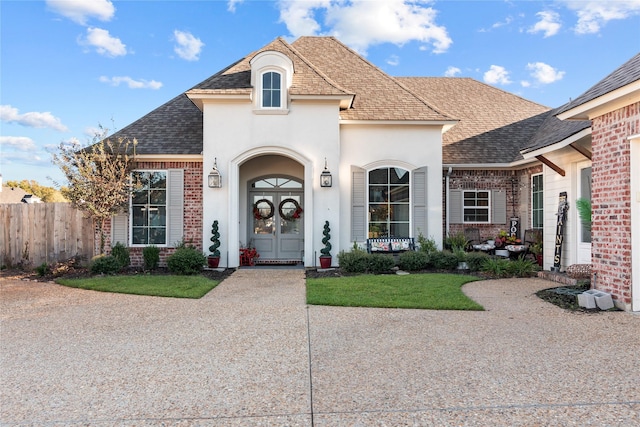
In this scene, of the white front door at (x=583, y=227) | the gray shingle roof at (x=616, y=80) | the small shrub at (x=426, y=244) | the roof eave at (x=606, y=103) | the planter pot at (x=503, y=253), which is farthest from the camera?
the planter pot at (x=503, y=253)

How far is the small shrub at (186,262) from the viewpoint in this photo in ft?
35.3

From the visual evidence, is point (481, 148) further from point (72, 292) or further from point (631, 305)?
point (72, 292)

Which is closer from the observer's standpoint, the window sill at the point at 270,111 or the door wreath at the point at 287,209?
the window sill at the point at 270,111

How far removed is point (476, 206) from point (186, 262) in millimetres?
8513

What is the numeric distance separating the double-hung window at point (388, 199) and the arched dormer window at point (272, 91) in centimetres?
322

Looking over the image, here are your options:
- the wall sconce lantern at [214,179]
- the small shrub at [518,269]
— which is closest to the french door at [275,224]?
the wall sconce lantern at [214,179]

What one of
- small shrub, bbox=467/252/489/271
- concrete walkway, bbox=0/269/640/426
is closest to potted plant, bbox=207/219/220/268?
concrete walkway, bbox=0/269/640/426

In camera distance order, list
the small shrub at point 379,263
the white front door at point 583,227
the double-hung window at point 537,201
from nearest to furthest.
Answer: the white front door at point 583,227, the small shrub at point 379,263, the double-hung window at point 537,201

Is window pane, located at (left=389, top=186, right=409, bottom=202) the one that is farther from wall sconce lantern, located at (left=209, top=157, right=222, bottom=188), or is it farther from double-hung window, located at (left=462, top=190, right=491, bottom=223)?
wall sconce lantern, located at (left=209, top=157, right=222, bottom=188)

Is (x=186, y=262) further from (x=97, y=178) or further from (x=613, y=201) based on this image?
(x=613, y=201)

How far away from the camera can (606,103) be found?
22.6 feet

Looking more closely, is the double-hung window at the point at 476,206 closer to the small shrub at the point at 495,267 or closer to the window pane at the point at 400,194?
the window pane at the point at 400,194

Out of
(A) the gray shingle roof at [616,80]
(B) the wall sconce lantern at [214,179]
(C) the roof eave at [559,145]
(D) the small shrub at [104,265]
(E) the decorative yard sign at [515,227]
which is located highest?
(A) the gray shingle roof at [616,80]

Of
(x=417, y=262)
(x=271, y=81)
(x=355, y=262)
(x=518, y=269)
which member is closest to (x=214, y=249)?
(x=355, y=262)
